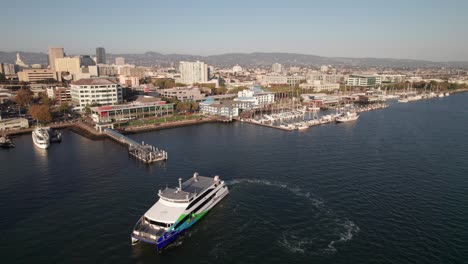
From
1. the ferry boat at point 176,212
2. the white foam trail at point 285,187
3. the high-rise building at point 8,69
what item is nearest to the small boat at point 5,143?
the ferry boat at point 176,212

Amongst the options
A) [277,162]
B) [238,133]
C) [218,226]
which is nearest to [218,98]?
[238,133]

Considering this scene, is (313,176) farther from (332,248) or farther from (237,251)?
(237,251)

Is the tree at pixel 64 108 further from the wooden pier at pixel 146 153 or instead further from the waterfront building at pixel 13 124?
the wooden pier at pixel 146 153

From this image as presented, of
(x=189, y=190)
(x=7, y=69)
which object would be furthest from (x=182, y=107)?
(x=7, y=69)

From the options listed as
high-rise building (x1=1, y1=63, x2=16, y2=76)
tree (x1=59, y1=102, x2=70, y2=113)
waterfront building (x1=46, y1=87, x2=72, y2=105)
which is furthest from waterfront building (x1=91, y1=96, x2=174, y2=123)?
high-rise building (x1=1, y1=63, x2=16, y2=76)

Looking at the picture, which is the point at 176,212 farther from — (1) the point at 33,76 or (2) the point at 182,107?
(1) the point at 33,76
